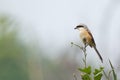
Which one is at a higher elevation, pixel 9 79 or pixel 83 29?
pixel 83 29

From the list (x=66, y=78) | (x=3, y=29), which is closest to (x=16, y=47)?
(x=3, y=29)

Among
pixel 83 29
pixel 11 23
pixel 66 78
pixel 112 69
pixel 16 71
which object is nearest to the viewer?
pixel 112 69

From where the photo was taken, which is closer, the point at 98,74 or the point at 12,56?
the point at 98,74

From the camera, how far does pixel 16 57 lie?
26719 mm

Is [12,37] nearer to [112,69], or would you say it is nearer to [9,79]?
[9,79]

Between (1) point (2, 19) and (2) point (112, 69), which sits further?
(1) point (2, 19)

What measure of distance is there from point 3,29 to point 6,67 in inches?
159

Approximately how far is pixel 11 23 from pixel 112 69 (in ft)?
60.7

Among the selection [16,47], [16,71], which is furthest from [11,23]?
[16,47]

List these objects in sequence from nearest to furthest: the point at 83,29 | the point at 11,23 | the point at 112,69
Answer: the point at 112,69, the point at 83,29, the point at 11,23

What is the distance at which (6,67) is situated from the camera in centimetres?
2661

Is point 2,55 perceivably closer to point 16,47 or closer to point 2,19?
point 16,47

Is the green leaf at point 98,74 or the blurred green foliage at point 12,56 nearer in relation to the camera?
the green leaf at point 98,74

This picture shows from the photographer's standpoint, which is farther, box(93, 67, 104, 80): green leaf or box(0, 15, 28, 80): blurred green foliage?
box(0, 15, 28, 80): blurred green foliage
